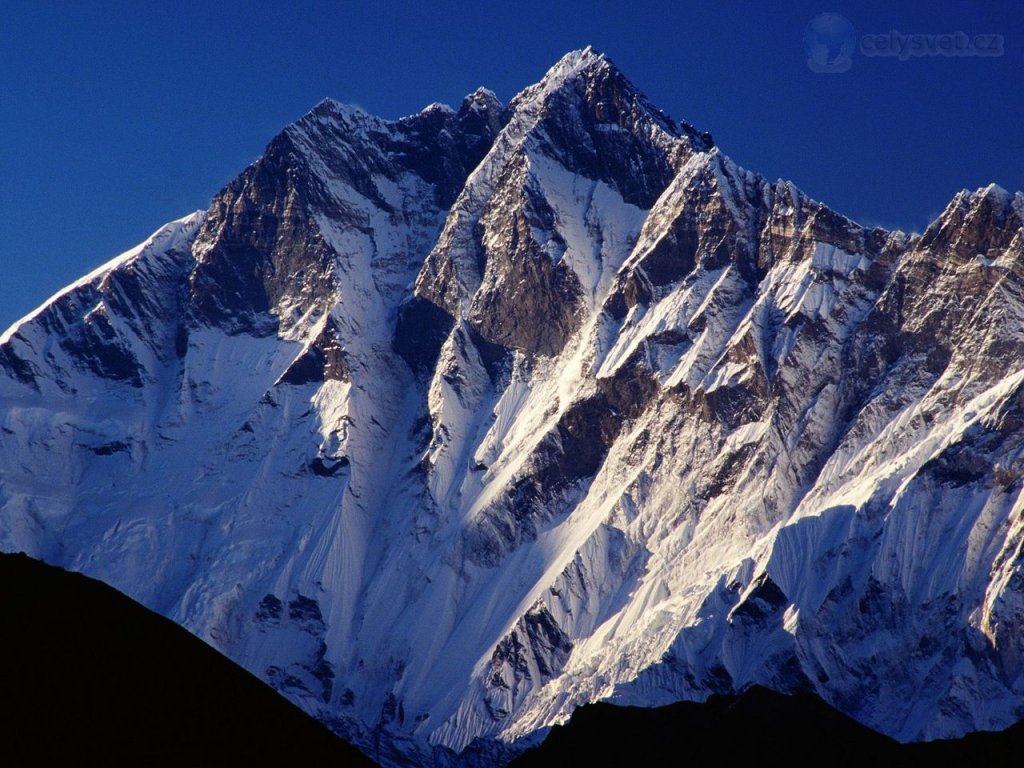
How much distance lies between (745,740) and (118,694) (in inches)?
2213

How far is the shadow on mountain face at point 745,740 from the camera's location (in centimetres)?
10819

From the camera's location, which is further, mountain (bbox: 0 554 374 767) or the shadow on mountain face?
the shadow on mountain face

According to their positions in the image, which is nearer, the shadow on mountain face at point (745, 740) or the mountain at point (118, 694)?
the mountain at point (118, 694)

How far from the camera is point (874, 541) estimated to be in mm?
188500

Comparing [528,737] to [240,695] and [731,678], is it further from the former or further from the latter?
[240,695]

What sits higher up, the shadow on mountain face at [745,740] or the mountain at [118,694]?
the shadow on mountain face at [745,740]

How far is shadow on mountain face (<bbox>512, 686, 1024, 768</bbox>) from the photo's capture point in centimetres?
10819

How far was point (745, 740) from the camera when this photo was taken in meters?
109

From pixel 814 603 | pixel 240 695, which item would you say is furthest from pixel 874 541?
pixel 240 695

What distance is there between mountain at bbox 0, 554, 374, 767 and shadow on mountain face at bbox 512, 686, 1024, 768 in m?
49.9

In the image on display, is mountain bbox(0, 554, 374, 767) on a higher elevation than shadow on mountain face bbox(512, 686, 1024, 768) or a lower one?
lower

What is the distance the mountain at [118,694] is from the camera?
55.7 meters

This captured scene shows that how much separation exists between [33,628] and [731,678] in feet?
432

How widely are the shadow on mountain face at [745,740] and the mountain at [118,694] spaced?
4991cm
